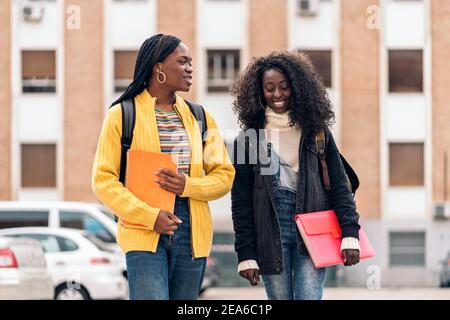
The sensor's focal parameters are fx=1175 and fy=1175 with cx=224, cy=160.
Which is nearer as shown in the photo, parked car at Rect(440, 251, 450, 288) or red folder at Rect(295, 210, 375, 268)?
red folder at Rect(295, 210, 375, 268)

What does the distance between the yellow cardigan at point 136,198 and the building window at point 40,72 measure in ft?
94.6

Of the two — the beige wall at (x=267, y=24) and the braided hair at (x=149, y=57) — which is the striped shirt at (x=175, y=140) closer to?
the braided hair at (x=149, y=57)

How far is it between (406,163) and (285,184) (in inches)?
1124

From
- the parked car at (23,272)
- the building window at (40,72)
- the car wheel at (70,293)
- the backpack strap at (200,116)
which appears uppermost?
the building window at (40,72)

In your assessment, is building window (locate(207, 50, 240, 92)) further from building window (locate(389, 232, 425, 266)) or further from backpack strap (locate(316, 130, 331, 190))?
backpack strap (locate(316, 130, 331, 190))

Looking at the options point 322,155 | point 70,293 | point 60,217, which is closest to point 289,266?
point 322,155

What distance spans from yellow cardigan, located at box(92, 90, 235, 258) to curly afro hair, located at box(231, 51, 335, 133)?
44 cm

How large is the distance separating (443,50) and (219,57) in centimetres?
637

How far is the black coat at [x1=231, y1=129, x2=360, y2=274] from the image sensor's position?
5434 mm

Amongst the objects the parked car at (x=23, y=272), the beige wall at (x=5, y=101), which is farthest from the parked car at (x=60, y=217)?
the beige wall at (x=5, y=101)

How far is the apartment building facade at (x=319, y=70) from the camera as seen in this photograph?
33.0 meters

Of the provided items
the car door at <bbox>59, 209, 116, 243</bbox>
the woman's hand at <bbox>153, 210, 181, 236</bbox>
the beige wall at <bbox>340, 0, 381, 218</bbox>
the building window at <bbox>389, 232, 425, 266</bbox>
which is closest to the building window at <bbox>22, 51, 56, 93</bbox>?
the beige wall at <bbox>340, 0, 381, 218</bbox>

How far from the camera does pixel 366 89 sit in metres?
33.0

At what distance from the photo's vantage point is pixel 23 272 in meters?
10.1
